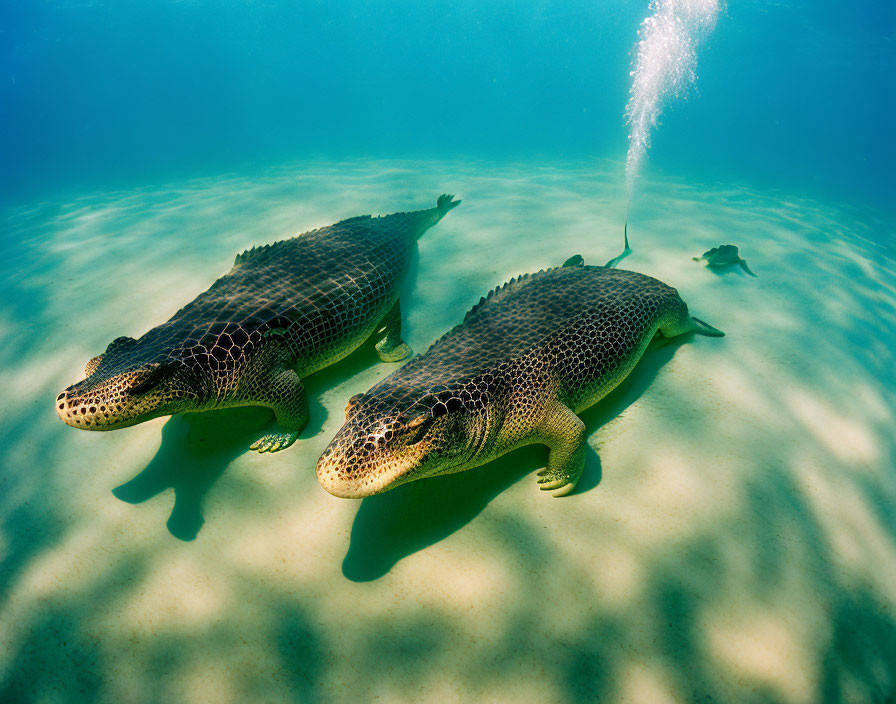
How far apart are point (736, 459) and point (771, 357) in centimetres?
182

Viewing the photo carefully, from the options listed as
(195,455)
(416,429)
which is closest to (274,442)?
(195,455)

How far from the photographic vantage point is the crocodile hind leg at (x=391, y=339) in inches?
174

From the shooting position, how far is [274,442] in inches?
139

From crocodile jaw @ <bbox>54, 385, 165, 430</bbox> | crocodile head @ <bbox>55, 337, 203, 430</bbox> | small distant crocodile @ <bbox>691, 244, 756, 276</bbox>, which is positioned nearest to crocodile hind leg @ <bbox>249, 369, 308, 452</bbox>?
crocodile head @ <bbox>55, 337, 203, 430</bbox>

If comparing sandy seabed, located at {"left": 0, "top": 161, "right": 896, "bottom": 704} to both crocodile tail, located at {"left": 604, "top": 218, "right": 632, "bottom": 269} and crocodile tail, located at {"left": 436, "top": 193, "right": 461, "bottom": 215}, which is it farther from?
crocodile tail, located at {"left": 436, "top": 193, "right": 461, "bottom": 215}

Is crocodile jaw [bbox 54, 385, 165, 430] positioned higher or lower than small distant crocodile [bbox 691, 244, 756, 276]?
higher

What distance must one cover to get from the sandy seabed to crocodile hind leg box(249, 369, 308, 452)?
0.45 feet

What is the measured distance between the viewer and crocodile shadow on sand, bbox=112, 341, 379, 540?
3.14 metres

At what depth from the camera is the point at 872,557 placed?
2.73 m

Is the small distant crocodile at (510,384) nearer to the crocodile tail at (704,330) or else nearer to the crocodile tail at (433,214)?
the crocodile tail at (704,330)

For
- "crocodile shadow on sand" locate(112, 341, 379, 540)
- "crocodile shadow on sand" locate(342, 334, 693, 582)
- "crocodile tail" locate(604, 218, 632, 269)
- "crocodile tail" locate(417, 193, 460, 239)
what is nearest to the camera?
"crocodile shadow on sand" locate(342, 334, 693, 582)

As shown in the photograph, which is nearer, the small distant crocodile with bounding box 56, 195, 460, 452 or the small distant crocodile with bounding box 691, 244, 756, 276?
the small distant crocodile with bounding box 56, 195, 460, 452

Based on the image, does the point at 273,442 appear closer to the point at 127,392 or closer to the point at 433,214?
the point at 127,392

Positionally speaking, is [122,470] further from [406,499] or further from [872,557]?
[872,557]
